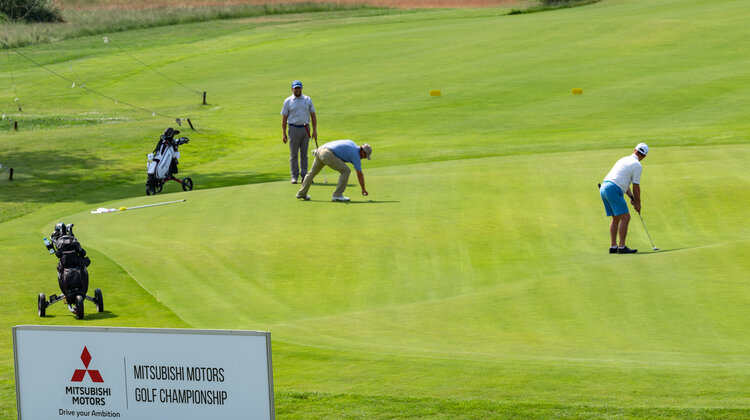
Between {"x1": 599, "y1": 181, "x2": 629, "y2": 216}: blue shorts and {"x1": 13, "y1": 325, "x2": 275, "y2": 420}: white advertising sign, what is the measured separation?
10.7m

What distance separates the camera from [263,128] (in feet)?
125

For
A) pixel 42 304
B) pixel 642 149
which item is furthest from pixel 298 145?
pixel 42 304

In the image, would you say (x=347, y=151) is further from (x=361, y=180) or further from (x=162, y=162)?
(x=162, y=162)

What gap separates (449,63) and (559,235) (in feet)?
105

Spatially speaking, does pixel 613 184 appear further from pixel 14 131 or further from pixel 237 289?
pixel 14 131

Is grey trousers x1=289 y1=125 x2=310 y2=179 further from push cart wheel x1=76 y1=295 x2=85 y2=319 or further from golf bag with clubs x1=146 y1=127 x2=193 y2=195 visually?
push cart wheel x1=76 y1=295 x2=85 y2=319

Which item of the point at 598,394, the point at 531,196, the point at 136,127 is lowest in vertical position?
the point at 598,394

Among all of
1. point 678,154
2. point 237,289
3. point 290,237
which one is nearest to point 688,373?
point 237,289

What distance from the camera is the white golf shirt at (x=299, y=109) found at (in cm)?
2241

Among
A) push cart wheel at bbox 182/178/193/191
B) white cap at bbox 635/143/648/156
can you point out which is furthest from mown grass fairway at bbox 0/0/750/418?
white cap at bbox 635/143/648/156

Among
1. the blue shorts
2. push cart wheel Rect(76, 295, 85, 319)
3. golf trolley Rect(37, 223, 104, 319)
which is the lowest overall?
push cart wheel Rect(76, 295, 85, 319)

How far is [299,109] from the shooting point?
73.6ft

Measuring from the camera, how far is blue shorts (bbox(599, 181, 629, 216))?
1651cm

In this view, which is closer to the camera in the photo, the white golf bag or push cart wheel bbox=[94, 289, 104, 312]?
push cart wheel bbox=[94, 289, 104, 312]
